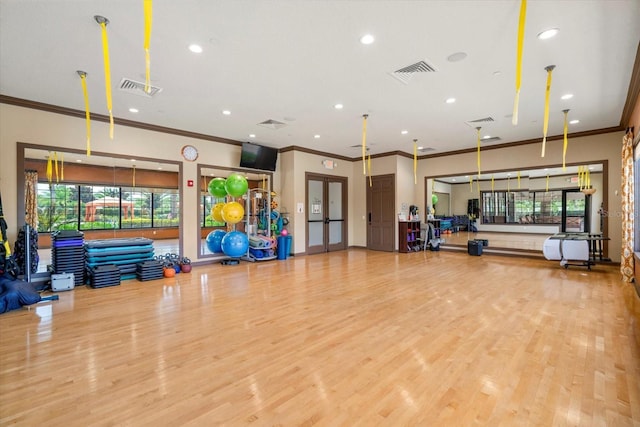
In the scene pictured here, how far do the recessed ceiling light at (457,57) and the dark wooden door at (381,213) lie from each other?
612 centimetres

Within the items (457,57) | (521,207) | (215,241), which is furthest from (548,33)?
(521,207)

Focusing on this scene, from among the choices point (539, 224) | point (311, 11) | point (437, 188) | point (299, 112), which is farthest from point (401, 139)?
point (539, 224)

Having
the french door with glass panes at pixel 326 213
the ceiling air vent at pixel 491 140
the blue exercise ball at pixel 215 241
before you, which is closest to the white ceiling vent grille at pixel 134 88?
the blue exercise ball at pixel 215 241

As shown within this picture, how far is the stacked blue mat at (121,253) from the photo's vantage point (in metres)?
5.85

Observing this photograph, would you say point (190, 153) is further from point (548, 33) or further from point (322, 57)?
point (548, 33)

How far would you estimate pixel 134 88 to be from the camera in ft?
16.1

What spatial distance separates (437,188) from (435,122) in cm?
1218

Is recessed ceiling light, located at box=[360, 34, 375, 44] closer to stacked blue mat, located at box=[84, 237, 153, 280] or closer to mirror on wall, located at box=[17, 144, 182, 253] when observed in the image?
mirror on wall, located at box=[17, 144, 182, 253]

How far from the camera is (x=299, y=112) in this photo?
6109 millimetres

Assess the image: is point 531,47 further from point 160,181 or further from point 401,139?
point 160,181

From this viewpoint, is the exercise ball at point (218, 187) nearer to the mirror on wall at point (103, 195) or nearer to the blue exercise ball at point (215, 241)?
the mirror on wall at point (103, 195)

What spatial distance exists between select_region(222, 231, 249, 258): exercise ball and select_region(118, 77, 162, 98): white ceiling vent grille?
355 centimetres

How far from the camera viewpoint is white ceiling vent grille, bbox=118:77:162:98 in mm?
4650

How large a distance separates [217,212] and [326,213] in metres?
3.68
